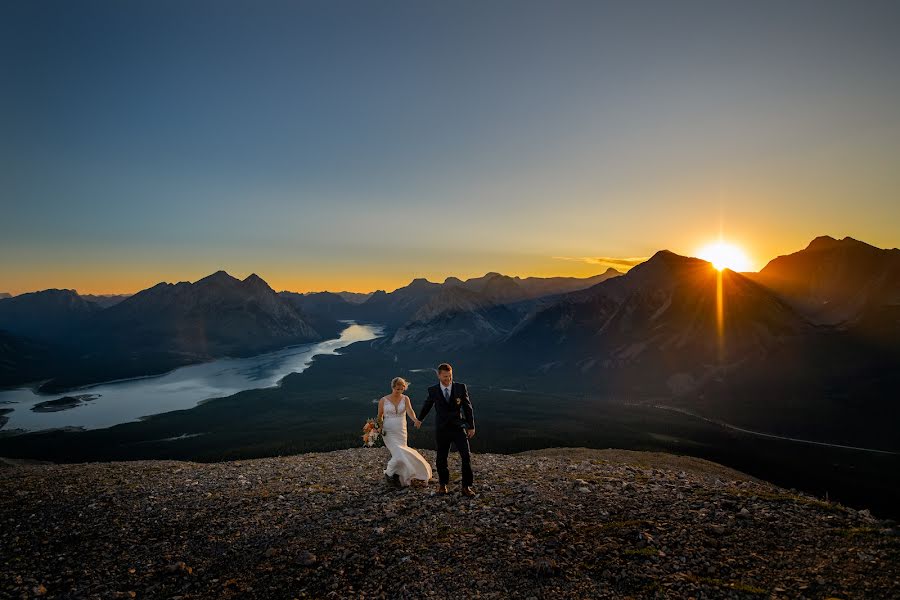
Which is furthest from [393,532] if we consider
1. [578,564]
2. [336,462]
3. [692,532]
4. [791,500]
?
[336,462]

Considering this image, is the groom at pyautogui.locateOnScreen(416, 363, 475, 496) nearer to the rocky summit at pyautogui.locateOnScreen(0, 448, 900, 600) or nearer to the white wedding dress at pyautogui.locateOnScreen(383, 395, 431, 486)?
the white wedding dress at pyautogui.locateOnScreen(383, 395, 431, 486)

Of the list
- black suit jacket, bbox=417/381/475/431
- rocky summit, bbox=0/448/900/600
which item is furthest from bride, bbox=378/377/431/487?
black suit jacket, bbox=417/381/475/431

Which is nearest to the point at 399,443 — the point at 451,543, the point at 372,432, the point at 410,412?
the point at 410,412

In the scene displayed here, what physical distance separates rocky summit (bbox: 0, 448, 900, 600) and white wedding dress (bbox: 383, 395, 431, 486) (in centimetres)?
93

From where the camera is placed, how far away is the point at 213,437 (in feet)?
504

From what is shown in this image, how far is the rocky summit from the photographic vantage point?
998 cm

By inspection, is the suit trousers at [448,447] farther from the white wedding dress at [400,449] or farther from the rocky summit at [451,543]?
the white wedding dress at [400,449]

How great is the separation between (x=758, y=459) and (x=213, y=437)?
567ft

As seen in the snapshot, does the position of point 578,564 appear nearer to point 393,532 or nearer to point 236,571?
point 393,532

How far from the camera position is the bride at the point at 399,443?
55.1 feet

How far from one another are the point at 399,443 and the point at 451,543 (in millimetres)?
5194

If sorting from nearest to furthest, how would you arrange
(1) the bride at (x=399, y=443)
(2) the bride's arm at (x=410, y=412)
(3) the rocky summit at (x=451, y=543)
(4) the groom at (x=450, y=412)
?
(3) the rocky summit at (x=451, y=543) → (4) the groom at (x=450, y=412) → (2) the bride's arm at (x=410, y=412) → (1) the bride at (x=399, y=443)

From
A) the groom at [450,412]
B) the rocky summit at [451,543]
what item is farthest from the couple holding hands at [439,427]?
the rocky summit at [451,543]

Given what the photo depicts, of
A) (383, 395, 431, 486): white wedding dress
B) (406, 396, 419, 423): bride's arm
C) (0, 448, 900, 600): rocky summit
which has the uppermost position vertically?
(406, 396, 419, 423): bride's arm
